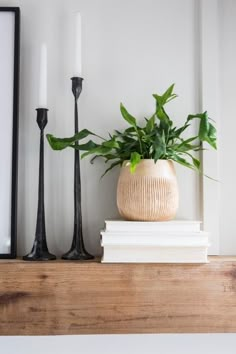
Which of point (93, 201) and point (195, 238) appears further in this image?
point (93, 201)

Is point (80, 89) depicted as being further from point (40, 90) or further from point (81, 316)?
point (81, 316)

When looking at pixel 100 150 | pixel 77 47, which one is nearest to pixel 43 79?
pixel 77 47

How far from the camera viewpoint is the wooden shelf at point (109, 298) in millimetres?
904

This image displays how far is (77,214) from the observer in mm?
986

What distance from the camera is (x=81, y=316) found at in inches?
35.8

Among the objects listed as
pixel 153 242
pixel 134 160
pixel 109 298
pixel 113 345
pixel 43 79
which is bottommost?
pixel 113 345

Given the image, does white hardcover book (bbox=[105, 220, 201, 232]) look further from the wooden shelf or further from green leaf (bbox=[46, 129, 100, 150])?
green leaf (bbox=[46, 129, 100, 150])

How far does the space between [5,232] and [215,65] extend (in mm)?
614

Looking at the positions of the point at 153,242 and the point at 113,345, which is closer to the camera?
the point at 153,242

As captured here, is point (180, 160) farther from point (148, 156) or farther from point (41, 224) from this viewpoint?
point (41, 224)

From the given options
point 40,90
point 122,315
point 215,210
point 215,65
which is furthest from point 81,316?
point 215,65

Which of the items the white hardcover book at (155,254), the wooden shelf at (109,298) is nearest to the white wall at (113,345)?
the wooden shelf at (109,298)

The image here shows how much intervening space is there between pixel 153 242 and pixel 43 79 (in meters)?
0.42

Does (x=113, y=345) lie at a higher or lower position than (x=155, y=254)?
lower
